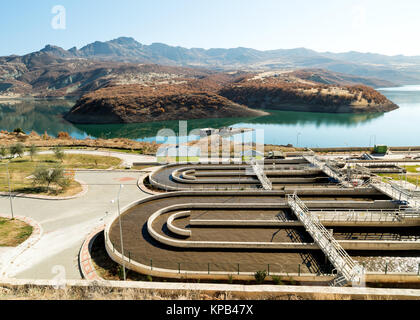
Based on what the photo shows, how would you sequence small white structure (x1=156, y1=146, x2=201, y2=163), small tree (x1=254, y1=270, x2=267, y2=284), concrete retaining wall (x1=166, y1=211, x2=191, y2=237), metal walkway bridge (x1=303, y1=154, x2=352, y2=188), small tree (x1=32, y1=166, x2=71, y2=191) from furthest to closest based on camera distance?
1. small white structure (x1=156, y1=146, x2=201, y2=163)
2. metal walkway bridge (x1=303, y1=154, x2=352, y2=188)
3. small tree (x1=32, y1=166, x2=71, y2=191)
4. concrete retaining wall (x1=166, y1=211, x2=191, y2=237)
5. small tree (x1=254, y1=270, x2=267, y2=284)

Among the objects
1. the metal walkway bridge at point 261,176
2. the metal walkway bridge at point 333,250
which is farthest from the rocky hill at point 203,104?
the metal walkway bridge at point 333,250

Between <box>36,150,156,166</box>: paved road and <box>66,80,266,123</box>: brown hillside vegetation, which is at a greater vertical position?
<box>66,80,266,123</box>: brown hillside vegetation

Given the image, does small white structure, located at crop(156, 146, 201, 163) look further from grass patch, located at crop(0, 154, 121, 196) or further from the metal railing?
the metal railing

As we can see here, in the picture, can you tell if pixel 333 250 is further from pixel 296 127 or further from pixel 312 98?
pixel 312 98

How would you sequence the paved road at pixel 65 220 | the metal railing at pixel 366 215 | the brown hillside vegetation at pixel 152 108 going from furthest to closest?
the brown hillside vegetation at pixel 152 108, the metal railing at pixel 366 215, the paved road at pixel 65 220

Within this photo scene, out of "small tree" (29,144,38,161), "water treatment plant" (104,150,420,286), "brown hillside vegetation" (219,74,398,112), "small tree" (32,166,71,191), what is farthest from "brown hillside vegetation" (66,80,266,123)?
"water treatment plant" (104,150,420,286)

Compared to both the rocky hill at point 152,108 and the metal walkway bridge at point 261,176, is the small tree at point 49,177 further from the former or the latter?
the rocky hill at point 152,108
